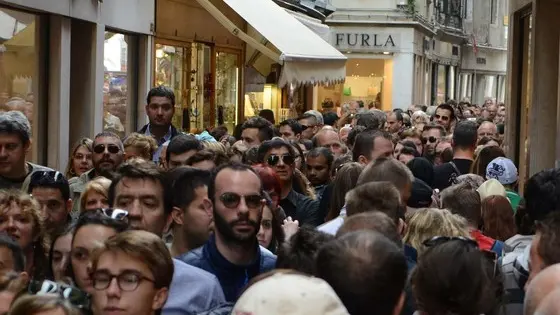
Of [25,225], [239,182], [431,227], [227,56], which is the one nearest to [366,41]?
[227,56]

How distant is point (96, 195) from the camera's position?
8.57 meters

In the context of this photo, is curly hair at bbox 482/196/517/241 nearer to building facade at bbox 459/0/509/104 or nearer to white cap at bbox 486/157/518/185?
white cap at bbox 486/157/518/185

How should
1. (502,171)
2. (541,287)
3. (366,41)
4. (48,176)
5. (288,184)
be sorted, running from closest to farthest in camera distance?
(541,287)
(48,176)
(288,184)
(502,171)
(366,41)

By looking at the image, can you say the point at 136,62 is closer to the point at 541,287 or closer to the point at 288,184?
the point at 288,184

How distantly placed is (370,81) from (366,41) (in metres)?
1.52

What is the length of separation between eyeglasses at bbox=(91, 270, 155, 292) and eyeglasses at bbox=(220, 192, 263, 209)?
1.41 m

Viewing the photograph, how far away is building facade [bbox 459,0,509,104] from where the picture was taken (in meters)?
67.1

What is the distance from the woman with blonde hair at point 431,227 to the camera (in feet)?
24.5

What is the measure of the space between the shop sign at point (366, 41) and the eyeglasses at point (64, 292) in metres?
42.7

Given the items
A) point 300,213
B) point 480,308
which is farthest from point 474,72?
point 480,308

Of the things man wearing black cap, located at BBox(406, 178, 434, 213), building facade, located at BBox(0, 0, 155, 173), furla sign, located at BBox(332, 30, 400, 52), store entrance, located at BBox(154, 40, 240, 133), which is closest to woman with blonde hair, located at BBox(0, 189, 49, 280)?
man wearing black cap, located at BBox(406, 178, 434, 213)

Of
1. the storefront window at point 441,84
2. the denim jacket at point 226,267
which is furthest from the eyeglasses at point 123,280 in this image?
the storefront window at point 441,84

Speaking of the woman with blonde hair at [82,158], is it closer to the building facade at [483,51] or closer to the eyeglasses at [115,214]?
the eyeglasses at [115,214]

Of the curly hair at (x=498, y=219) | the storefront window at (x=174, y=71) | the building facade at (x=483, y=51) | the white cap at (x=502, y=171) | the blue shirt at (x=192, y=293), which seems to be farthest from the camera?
the building facade at (x=483, y=51)
